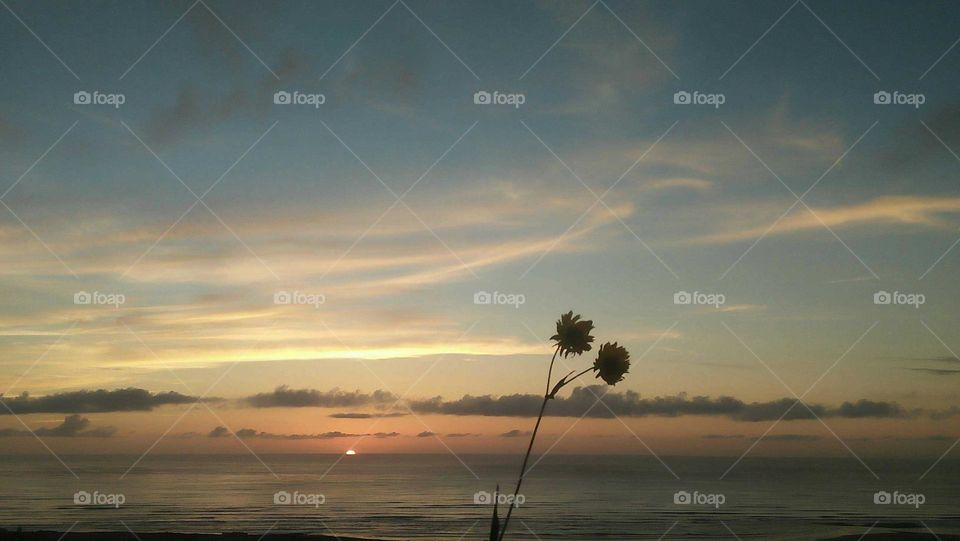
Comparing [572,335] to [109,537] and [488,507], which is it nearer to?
[109,537]

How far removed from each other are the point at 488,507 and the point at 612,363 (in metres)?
30.8

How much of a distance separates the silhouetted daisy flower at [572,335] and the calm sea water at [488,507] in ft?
32.5

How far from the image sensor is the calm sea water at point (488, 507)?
25.6 meters

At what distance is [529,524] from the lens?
27719mm

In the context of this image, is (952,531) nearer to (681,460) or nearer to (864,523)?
(864,523)

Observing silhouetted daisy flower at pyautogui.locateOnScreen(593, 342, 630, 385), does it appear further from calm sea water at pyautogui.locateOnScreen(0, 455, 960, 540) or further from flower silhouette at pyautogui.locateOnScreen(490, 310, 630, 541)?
calm sea water at pyautogui.locateOnScreen(0, 455, 960, 540)

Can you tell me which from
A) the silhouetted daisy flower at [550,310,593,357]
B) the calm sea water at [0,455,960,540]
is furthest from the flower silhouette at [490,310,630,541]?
the calm sea water at [0,455,960,540]

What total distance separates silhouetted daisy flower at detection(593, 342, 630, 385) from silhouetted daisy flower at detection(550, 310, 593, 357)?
0.13 meters

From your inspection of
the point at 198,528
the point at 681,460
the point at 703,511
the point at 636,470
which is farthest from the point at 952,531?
the point at 681,460

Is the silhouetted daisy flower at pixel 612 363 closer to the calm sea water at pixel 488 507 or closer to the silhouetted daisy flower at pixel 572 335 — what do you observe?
the silhouetted daisy flower at pixel 572 335

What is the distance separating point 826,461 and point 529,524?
165ft

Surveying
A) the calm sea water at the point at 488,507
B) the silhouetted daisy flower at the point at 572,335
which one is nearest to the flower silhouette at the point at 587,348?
the silhouetted daisy flower at the point at 572,335

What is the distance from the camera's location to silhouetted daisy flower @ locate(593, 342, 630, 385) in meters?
3.48

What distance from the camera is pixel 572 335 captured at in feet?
12.1
